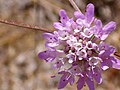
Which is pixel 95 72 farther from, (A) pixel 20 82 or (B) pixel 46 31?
(A) pixel 20 82

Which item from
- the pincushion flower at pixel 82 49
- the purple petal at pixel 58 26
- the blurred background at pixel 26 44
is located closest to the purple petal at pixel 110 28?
the pincushion flower at pixel 82 49

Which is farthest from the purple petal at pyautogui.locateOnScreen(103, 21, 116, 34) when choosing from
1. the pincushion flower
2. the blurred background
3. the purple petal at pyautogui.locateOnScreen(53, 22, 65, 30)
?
the blurred background

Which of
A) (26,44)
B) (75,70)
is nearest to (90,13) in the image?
(75,70)

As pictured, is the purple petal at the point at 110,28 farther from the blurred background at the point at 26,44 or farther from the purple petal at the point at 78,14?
the blurred background at the point at 26,44

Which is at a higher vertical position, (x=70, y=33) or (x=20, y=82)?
(x=70, y=33)

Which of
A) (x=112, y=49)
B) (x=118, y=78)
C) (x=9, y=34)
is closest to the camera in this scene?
(x=112, y=49)

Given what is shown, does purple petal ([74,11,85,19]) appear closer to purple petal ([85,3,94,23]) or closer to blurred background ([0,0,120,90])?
purple petal ([85,3,94,23])

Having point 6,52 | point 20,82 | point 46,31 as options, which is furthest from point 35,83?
point 46,31
